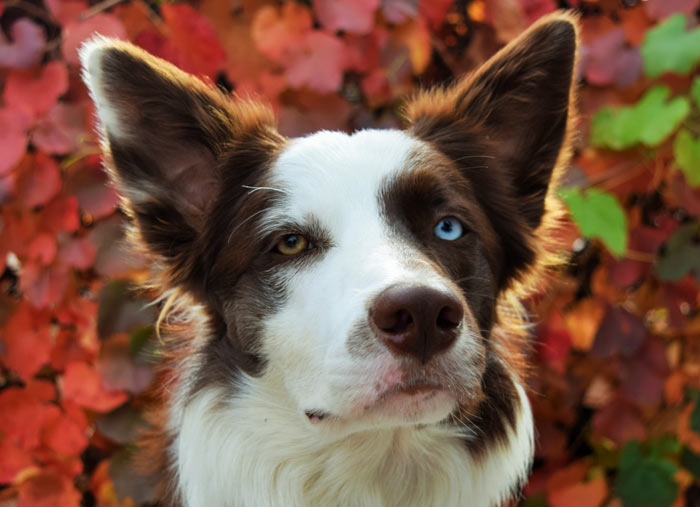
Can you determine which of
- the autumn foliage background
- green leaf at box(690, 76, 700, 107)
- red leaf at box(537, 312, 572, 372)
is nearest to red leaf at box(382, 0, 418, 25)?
the autumn foliage background

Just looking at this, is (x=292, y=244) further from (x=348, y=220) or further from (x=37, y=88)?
(x=37, y=88)

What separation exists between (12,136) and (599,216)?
7.93 feet

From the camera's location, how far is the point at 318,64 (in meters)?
3.05

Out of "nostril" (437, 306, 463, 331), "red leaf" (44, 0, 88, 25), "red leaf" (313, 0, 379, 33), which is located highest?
"red leaf" (44, 0, 88, 25)

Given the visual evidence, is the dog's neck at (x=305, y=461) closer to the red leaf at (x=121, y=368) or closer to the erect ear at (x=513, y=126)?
the red leaf at (x=121, y=368)

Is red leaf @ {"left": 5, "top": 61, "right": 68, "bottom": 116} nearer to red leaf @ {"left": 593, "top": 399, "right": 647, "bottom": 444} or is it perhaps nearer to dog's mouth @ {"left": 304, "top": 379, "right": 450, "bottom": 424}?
dog's mouth @ {"left": 304, "top": 379, "right": 450, "bottom": 424}

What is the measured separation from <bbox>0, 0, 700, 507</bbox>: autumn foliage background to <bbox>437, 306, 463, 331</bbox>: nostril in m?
1.21

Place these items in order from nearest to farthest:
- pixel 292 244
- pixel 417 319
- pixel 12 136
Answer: pixel 417 319, pixel 292 244, pixel 12 136

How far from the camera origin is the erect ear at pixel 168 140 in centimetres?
214

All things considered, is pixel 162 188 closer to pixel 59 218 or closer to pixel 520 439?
pixel 59 218

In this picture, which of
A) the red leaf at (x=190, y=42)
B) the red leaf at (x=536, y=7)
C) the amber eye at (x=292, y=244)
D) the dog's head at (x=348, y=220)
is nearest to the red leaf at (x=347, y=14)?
the red leaf at (x=190, y=42)

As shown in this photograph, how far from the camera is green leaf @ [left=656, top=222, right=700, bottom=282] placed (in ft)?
10.5

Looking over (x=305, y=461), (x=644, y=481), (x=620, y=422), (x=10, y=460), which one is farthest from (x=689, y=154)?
(x=10, y=460)

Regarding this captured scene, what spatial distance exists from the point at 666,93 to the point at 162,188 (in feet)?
7.05
